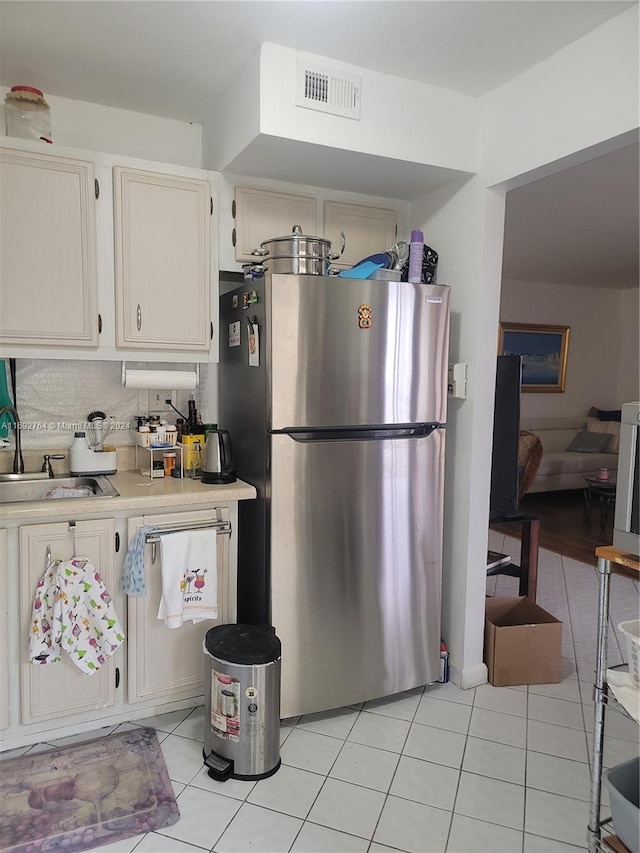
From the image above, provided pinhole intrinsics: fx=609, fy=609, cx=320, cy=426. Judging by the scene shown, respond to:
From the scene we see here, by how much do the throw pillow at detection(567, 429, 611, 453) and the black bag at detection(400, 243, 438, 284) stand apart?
5123mm

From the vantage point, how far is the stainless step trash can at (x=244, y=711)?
79.1 inches

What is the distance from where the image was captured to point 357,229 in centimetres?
282

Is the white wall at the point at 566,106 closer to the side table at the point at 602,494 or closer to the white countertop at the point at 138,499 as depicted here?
the white countertop at the point at 138,499

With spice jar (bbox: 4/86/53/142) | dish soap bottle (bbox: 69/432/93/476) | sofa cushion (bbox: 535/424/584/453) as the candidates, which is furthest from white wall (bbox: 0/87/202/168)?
sofa cushion (bbox: 535/424/584/453)

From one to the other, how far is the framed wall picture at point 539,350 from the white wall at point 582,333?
0.29 ft

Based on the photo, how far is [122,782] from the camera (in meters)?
1.96

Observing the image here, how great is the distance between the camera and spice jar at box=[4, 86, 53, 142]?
227 cm

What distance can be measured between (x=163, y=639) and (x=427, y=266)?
73.0 inches

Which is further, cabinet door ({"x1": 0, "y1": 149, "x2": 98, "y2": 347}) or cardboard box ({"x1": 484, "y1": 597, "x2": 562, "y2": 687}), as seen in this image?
cardboard box ({"x1": 484, "y1": 597, "x2": 562, "y2": 687})

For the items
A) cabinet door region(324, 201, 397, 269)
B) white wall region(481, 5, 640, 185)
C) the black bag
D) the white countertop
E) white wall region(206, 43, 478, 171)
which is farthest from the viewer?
cabinet door region(324, 201, 397, 269)

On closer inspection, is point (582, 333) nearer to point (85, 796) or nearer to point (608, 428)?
point (608, 428)

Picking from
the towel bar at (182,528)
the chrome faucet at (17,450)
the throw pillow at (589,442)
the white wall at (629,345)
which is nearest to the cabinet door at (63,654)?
the towel bar at (182,528)

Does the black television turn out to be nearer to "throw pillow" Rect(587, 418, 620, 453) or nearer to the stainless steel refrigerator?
the stainless steel refrigerator

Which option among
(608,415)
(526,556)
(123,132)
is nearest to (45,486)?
(123,132)
